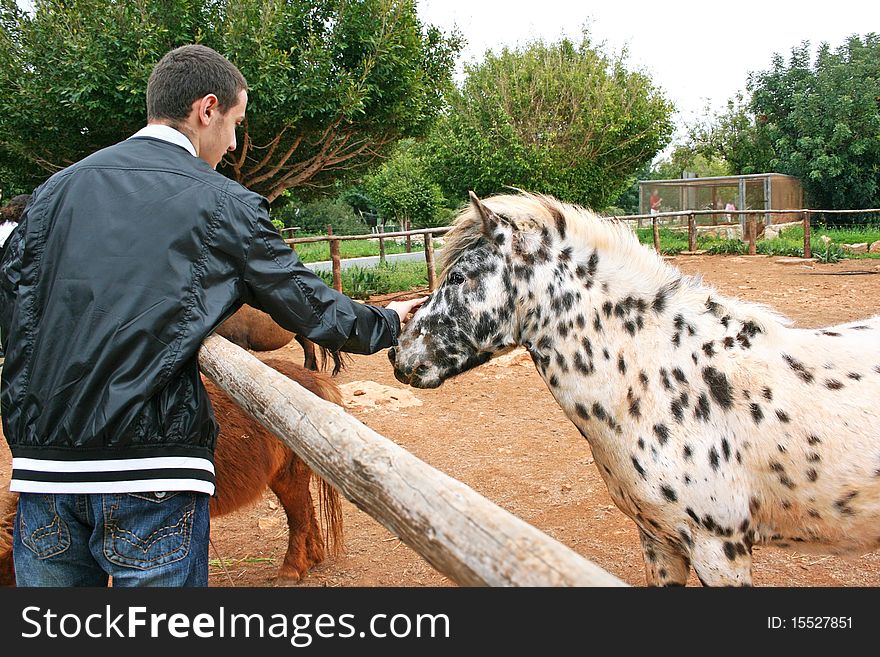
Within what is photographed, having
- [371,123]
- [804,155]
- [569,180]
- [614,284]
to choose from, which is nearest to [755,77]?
[804,155]

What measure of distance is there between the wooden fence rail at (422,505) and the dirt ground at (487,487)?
2.32 metres

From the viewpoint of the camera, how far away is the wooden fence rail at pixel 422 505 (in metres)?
1.09

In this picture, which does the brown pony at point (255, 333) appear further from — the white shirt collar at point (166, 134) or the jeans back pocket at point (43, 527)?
the jeans back pocket at point (43, 527)

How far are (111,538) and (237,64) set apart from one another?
36.6 feet

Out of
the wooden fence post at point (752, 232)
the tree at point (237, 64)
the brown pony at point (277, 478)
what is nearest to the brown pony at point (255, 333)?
the brown pony at point (277, 478)

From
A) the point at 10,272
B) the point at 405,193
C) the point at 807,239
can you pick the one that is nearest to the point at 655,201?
the point at 807,239

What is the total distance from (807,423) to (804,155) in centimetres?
2999

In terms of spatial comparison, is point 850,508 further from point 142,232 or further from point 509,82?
point 509,82

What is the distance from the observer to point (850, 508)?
2.51m

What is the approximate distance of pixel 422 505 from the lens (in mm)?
1354

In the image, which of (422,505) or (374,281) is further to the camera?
(374,281)

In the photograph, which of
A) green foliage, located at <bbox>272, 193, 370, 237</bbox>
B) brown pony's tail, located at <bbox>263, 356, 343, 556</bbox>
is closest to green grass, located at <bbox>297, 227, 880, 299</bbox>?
brown pony's tail, located at <bbox>263, 356, 343, 556</bbox>

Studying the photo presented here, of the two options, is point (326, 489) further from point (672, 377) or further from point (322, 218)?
point (322, 218)

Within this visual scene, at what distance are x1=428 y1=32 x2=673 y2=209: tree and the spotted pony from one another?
905 inches
